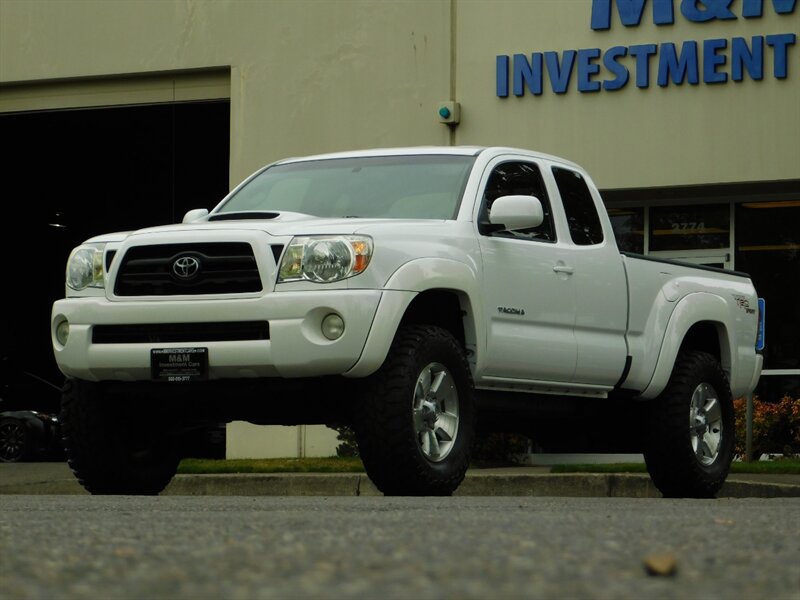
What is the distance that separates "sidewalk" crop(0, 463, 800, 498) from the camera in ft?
39.6

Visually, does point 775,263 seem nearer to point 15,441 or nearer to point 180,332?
point 15,441

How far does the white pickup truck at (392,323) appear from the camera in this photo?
803 cm

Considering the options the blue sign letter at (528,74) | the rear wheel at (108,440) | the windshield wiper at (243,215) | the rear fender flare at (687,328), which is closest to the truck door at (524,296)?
the rear fender flare at (687,328)

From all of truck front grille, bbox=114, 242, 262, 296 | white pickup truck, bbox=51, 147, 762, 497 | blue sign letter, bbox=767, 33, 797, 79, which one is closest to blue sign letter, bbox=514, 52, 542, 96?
blue sign letter, bbox=767, 33, 797, 79

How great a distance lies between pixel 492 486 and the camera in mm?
12758

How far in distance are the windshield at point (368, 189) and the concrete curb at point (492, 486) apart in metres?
3.57

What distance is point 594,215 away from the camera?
10234mm

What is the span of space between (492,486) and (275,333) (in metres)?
5.12

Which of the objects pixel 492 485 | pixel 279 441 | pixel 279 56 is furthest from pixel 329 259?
pixel 279 56

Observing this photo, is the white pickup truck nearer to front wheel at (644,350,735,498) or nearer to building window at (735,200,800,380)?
front wheel at (644,350,735,498)

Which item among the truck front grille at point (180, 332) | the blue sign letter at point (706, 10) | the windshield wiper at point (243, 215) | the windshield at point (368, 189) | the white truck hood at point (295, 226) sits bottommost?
the truck front grille at point (180, 332)

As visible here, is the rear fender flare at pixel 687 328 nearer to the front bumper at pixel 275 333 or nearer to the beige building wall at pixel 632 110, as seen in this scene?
the front bumper at pixel 275 333

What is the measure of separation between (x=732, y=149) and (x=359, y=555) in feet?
47.1

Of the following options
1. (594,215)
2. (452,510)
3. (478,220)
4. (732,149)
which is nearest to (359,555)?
(452,510)
